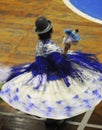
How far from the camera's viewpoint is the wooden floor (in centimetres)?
508

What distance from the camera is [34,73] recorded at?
3543 millimetres

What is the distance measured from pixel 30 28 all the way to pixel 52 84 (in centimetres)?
256

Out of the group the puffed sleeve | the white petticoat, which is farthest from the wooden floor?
Result: the puffed sleeve

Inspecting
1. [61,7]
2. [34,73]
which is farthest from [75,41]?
[61,7]

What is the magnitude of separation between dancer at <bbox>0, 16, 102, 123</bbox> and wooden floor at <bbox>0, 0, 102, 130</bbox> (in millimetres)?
557

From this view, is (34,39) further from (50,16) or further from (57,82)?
(57,82)

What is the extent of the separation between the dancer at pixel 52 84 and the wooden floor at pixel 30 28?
56 centimetres

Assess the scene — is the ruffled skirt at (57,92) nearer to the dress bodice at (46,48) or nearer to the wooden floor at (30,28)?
the dress bodice at (46,48)

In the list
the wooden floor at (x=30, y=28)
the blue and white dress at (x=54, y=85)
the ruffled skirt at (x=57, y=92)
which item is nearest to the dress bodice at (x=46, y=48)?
the blue and white dress at (x=54, y=85)

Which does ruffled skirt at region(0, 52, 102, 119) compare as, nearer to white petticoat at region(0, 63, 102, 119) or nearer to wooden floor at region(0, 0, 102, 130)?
white petticoat at region(0, 63, 102, 119)

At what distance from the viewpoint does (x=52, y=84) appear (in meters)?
3.41

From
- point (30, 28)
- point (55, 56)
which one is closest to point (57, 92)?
point (55, 56)

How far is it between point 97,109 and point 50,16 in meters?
2.65

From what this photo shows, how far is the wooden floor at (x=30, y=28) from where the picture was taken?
5.08 metres
